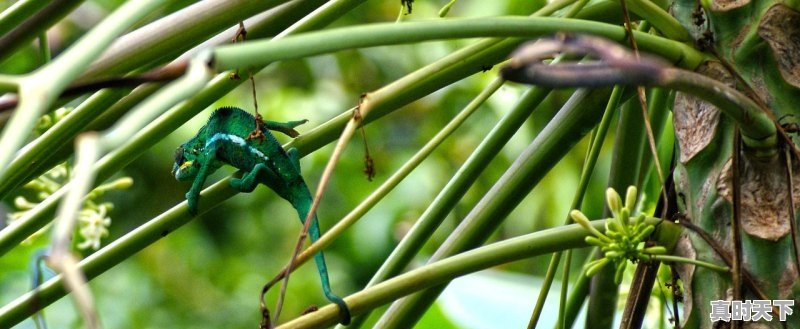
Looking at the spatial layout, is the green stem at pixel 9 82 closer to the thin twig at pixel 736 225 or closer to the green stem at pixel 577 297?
the thin twig at pixel 736 225

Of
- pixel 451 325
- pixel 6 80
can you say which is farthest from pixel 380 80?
pixel 6 80

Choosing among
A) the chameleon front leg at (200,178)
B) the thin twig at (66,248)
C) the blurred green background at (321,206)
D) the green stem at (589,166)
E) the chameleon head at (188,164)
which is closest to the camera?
the thin twig at (66,248)

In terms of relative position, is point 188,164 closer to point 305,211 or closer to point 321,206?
point 305,211

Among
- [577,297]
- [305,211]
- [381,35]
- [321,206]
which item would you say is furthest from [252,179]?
[321,206]

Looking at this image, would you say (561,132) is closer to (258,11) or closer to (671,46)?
(671,46)

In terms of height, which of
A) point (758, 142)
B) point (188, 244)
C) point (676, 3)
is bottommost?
point (758, 142)

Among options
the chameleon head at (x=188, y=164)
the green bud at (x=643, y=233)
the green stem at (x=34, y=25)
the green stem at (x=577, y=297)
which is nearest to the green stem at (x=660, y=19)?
the green bud at (x=643, y=233)
